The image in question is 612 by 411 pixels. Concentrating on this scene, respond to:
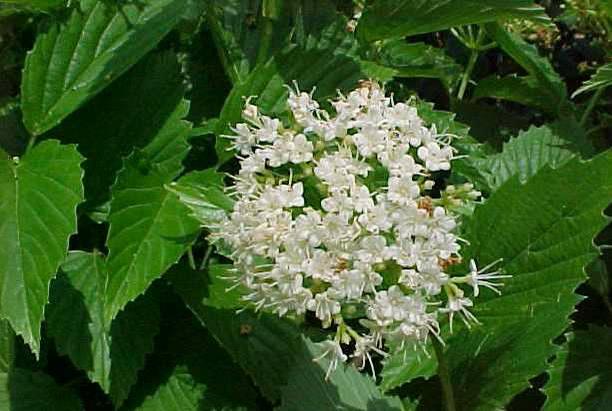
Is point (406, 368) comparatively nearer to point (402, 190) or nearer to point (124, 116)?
point (402, 190)

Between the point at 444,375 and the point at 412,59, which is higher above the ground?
the point at 412,59

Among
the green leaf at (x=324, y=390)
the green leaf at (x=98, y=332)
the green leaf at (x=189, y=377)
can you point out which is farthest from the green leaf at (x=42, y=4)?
the green leaf at (x=324, y=390)

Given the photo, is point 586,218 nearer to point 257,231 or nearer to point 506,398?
point 506,398

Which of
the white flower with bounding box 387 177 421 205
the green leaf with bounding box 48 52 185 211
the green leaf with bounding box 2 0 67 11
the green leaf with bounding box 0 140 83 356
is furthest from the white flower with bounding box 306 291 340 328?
the green leaf with bounding box 2 0 67 11

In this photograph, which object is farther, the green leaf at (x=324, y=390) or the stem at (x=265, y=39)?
the stem at (x=265, y=39)

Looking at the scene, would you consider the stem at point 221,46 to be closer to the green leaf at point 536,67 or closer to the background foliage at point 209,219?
the background foliage at point 209,219

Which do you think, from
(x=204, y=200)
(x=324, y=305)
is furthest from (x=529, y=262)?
(x=204, y=200)
